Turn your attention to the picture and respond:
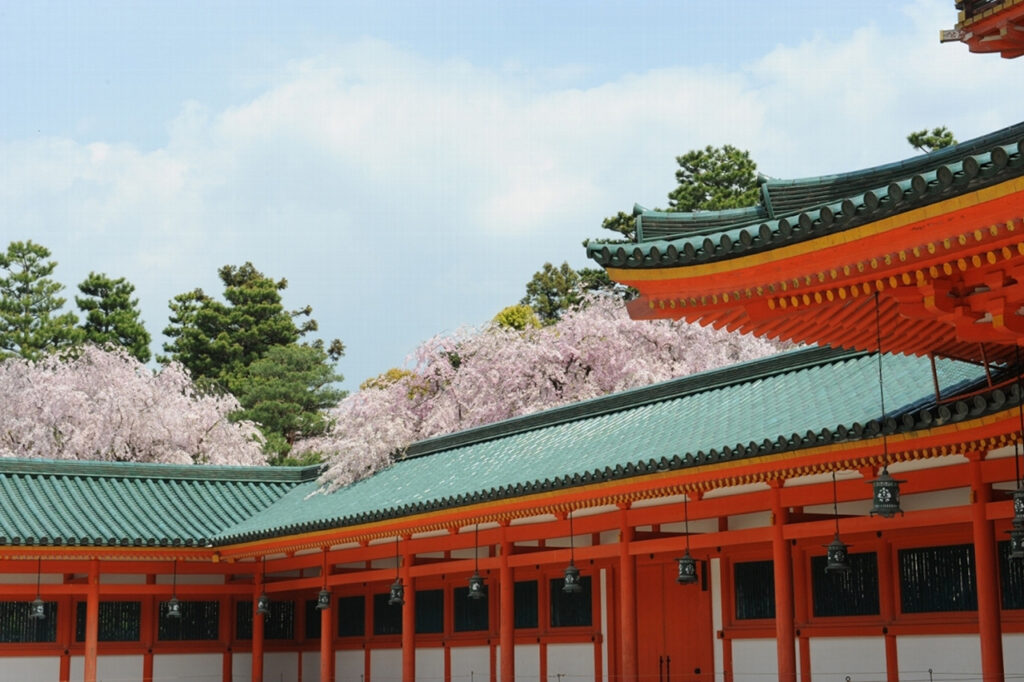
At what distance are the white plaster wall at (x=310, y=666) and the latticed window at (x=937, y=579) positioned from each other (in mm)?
13373

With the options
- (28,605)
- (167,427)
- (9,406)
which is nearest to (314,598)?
(28,605)

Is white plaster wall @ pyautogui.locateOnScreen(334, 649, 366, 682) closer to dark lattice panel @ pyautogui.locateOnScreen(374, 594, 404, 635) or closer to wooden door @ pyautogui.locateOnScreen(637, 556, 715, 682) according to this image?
dark lattice panel @ pyautogui.locateOnScreen(374, 594, 404, 635)

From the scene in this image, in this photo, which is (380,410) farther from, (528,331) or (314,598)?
(314,598)

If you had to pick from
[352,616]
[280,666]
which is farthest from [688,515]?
[280,666]

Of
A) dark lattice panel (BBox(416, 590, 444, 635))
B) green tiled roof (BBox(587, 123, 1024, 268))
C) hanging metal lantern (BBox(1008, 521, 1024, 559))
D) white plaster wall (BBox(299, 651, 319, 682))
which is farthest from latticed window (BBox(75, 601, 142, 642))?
green tiled roof (BBox(587, 123, 1024, 268))

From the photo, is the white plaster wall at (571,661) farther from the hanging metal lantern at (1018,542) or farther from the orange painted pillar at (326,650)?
the hanging metal lantern at (1018,542)

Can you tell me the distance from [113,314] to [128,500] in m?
→ 34.5

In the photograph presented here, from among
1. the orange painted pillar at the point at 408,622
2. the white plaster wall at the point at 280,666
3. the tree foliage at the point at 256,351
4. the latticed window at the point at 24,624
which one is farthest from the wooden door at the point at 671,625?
the tree foliage at the point at 256,351

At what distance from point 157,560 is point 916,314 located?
56.5ft

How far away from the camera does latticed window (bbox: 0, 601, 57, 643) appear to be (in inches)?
907

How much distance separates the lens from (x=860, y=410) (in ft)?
49.2

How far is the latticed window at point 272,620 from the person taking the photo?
25.1 metres

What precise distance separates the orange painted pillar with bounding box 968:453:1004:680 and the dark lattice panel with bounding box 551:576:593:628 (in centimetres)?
790

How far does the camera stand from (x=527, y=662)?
2073 cm
